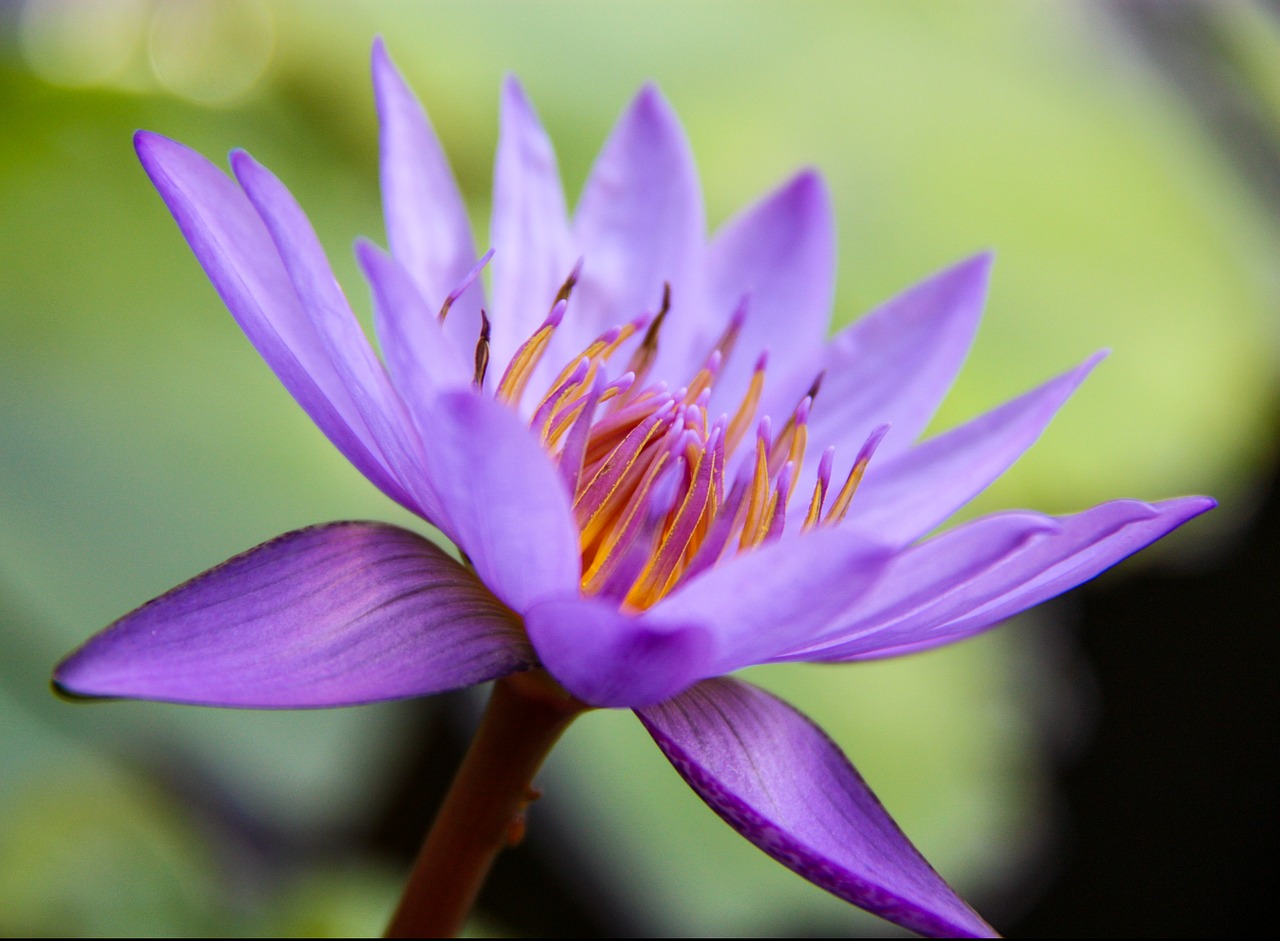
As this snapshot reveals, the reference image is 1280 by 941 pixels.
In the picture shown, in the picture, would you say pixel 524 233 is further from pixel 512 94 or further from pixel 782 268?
pixel 782 268

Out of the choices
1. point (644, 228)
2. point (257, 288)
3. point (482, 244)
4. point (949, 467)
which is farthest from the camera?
point (482, 244)

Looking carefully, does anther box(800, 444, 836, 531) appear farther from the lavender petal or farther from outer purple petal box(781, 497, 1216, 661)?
the lavender petal

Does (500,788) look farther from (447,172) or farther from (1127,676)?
(1127,676)

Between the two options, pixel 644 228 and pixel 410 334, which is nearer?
pixel 410 334

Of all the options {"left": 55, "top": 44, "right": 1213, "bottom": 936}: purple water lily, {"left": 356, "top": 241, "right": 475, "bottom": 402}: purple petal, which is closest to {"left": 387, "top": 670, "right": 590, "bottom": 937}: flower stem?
{"left": 55, "top": 44, "right": 1213, "bottom": 936}: purple water lily

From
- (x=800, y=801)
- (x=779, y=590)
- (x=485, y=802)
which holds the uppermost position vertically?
(x=779, y=590)

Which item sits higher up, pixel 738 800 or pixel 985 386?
pixel 985 386

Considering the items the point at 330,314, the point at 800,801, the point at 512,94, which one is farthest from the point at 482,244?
the point at 800,801

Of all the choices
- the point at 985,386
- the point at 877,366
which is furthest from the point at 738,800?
the point at 985,386
